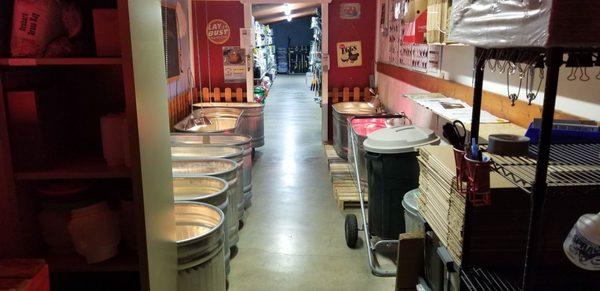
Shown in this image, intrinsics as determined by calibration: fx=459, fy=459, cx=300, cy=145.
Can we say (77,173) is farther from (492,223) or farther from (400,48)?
(400,48)

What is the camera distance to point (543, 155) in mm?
1281

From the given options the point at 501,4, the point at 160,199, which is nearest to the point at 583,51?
the point at 501,4

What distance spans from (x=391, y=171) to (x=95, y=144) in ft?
7.49

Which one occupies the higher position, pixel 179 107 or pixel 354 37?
pixel 354 37

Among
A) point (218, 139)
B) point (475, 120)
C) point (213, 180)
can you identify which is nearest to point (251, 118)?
point (218, 139)

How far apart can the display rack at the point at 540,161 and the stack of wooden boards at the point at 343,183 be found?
10.7 ft

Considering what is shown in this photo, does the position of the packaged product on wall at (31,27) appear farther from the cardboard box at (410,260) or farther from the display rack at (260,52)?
the display rack at (260,52)

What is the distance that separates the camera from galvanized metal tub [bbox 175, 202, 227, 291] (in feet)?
8.67

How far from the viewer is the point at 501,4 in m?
1.40

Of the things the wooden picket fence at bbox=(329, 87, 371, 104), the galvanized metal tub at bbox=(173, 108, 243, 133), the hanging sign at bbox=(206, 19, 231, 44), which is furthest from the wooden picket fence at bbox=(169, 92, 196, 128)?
the wooden picket fence at bbox=(329, 87, 371, 104)

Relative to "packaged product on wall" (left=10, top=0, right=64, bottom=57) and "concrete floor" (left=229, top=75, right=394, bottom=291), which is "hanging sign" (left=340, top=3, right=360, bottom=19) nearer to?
"concrete floor" (left=229, top=75, right=394, bottom=291)

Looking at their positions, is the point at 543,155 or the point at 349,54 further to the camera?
the point at 349,54

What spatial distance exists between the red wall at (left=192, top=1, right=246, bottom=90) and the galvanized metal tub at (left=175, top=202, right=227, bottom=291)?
494 cm

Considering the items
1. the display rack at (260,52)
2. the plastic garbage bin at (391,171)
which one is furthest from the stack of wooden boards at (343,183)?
the display rack at (260,52)
